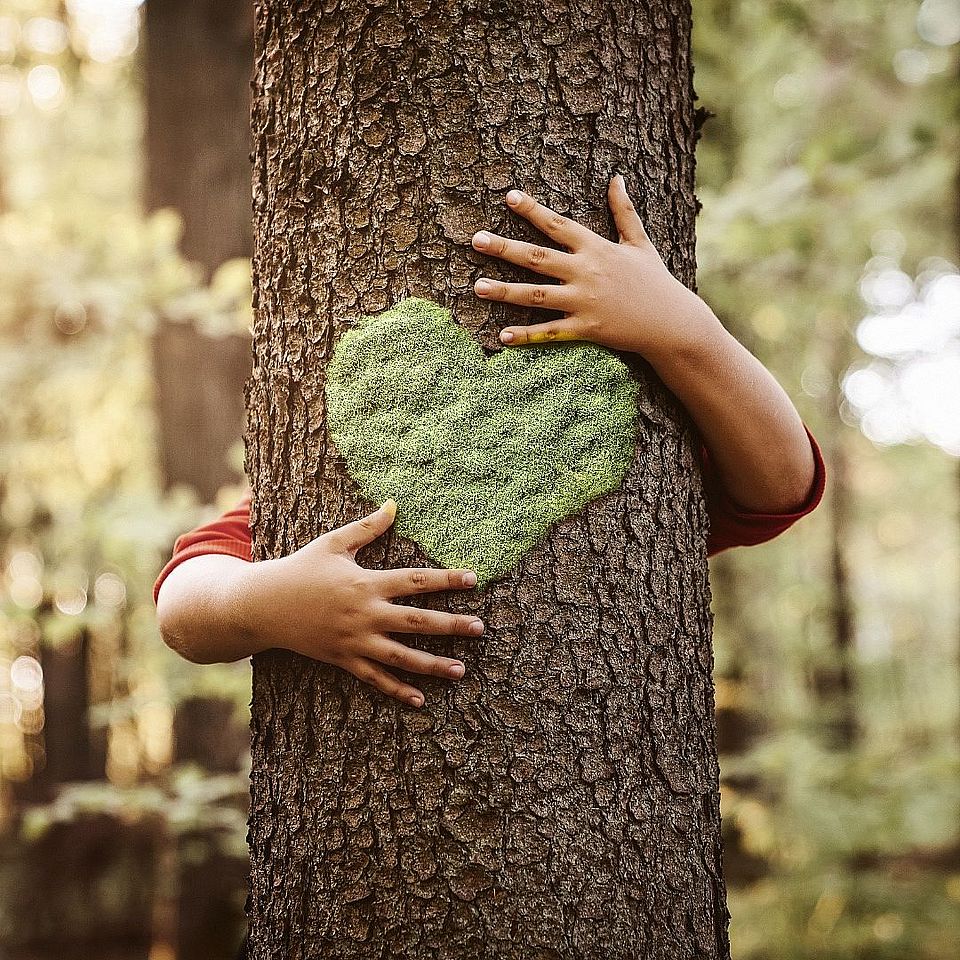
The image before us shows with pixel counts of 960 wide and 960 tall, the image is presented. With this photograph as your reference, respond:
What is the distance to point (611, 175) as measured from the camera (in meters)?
1.38

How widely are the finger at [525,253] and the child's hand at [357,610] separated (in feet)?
1.45

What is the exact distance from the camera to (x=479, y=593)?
1277mm

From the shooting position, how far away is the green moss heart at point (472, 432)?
4.22 ft

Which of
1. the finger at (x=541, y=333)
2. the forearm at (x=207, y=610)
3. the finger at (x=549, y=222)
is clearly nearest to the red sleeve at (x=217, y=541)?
the forearm at (x=207, y=610)

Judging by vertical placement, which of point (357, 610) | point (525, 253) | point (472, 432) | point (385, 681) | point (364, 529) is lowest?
point (385, 681)

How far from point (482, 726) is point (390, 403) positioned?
1.77 ft

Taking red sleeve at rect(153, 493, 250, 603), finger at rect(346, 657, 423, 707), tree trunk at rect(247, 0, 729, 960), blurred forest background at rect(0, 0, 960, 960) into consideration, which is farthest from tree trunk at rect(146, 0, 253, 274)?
finger at rect(346, 657, 423, 707)

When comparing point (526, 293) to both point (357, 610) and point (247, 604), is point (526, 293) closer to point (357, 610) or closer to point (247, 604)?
point (357, 610)

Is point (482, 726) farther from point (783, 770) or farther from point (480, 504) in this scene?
point (783, 770)

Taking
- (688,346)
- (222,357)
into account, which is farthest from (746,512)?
(222,357)

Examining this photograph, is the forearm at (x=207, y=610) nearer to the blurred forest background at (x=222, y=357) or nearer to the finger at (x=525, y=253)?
the finger at (x=525, y=253)

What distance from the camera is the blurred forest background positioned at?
352cm

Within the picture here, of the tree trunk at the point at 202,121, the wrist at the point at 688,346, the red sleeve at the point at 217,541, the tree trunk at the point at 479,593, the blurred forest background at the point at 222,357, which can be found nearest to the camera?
the tree trunk at the point at 479,593

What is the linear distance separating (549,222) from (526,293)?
0.41ft
